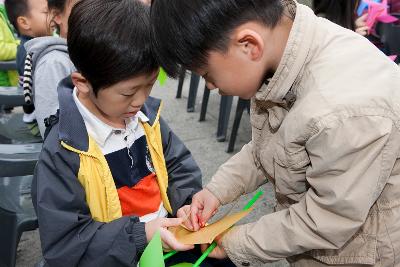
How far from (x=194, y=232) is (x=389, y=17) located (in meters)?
2.33

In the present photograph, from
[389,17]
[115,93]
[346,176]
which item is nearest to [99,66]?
[115,93]

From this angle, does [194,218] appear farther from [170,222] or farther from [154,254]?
[154,254]

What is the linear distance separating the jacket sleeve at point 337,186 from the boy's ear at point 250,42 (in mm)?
199

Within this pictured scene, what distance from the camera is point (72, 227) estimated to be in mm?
995

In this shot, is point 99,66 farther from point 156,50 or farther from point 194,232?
point 194,232

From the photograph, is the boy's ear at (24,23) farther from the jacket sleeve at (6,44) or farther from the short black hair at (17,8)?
the jacket sleeve at (6,44)

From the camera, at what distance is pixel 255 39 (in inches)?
30.5

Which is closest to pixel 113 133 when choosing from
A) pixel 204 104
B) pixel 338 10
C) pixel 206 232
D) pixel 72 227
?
pixel 72 227

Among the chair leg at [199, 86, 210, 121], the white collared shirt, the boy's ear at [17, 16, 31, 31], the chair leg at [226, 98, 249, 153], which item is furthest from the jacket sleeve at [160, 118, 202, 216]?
the chair leg at [199, 86, 210, 121]

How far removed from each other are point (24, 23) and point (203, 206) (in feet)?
4.79

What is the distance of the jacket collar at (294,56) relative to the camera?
814 mm

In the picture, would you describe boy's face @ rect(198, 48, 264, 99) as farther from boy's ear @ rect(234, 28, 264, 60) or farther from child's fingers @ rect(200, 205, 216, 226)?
child's fingers @ rect(200, 205, 216, 226)

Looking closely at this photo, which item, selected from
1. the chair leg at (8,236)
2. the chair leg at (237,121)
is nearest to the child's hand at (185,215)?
the chair leg at (8,236)

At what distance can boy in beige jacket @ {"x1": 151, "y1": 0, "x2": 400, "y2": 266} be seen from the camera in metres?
0.75
